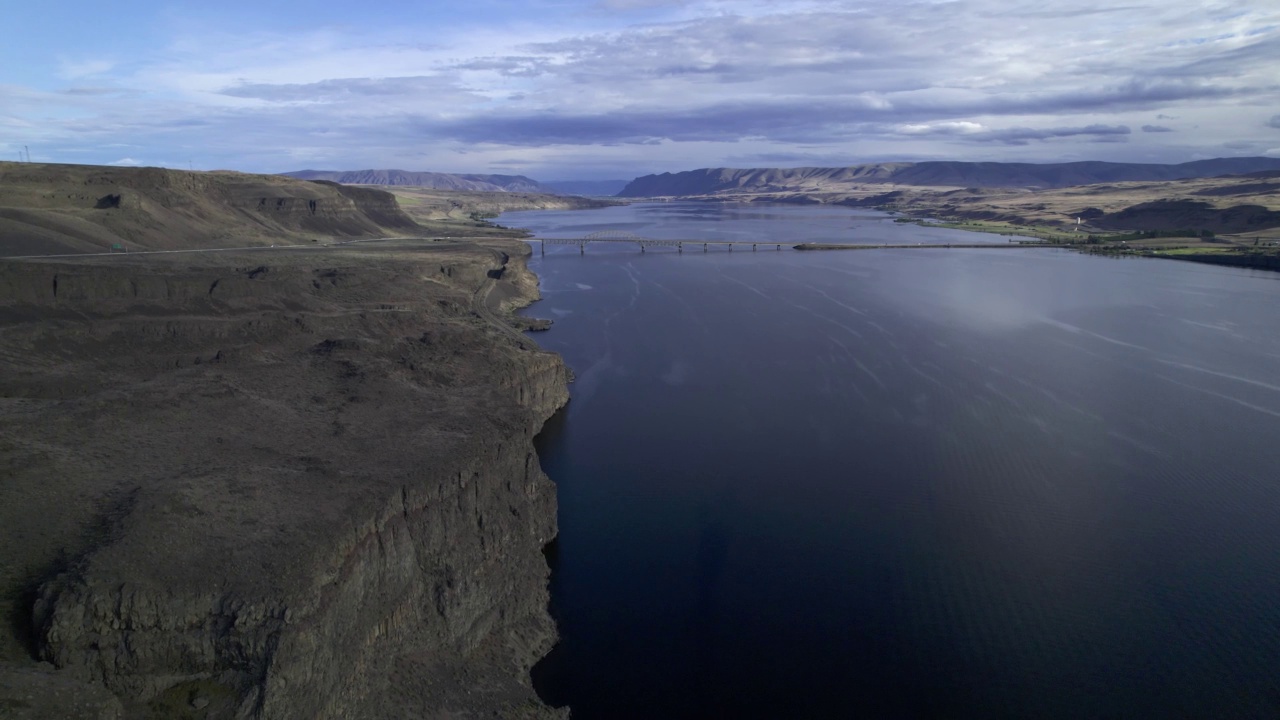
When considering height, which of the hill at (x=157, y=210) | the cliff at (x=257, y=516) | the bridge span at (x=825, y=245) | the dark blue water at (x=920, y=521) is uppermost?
the hill at (x=157, y=210)

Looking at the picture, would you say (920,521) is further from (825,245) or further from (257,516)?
(825,245)

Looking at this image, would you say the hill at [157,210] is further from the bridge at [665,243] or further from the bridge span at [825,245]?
the bridge span at [825,245]

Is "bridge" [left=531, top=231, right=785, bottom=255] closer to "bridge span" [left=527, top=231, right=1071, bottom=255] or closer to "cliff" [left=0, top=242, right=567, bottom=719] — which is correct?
"bridge span" [left=527, top=231, right=1071, bottom=255]

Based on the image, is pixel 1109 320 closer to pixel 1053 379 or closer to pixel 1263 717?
pixel 1053 379

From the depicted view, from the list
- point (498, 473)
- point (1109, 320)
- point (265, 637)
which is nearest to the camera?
point (265, 637)

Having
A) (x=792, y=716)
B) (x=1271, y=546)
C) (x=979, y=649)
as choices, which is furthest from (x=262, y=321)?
(x=1271, y=546)

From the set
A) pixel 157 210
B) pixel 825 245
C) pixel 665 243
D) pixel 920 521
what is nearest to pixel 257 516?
pixel 920 521

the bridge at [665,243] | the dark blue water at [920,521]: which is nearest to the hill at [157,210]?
the bridge at [665,243]
